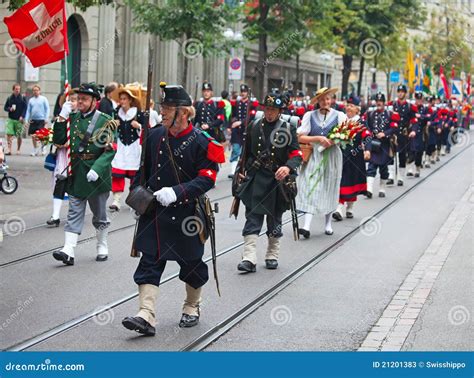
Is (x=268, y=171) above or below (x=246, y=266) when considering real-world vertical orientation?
above

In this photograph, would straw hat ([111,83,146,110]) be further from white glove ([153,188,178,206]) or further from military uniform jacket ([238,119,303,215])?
white glove ([153,188,178,206])

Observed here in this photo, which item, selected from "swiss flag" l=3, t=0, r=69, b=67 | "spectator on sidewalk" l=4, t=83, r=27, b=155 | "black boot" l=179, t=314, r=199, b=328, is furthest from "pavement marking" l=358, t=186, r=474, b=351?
"spectator on sidewalk" l=4, t=83, r=27, b=155

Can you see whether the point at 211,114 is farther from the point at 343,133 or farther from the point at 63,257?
the point at 63,257

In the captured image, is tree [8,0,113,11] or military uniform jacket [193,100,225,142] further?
military uniform jacket [193,100,225,142]

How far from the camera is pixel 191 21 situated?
2786cm

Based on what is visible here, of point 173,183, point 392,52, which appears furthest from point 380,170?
point 392,52

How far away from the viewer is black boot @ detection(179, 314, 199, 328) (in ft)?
25.2

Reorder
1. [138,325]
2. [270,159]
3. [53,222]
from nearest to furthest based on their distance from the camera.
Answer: [138,325] < [270,159] < [53,222]

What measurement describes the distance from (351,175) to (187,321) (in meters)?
7.85

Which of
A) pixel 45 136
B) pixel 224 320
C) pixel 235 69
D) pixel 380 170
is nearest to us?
pixel 224 320

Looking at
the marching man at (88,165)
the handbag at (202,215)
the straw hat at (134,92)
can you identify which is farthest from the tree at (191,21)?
the handbag at (202,215)

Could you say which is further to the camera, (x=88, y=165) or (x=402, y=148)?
(x=402, y=148)

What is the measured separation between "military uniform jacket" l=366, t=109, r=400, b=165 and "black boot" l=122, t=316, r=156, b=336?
12135mm

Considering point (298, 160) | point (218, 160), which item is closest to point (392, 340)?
point (218, 160)
